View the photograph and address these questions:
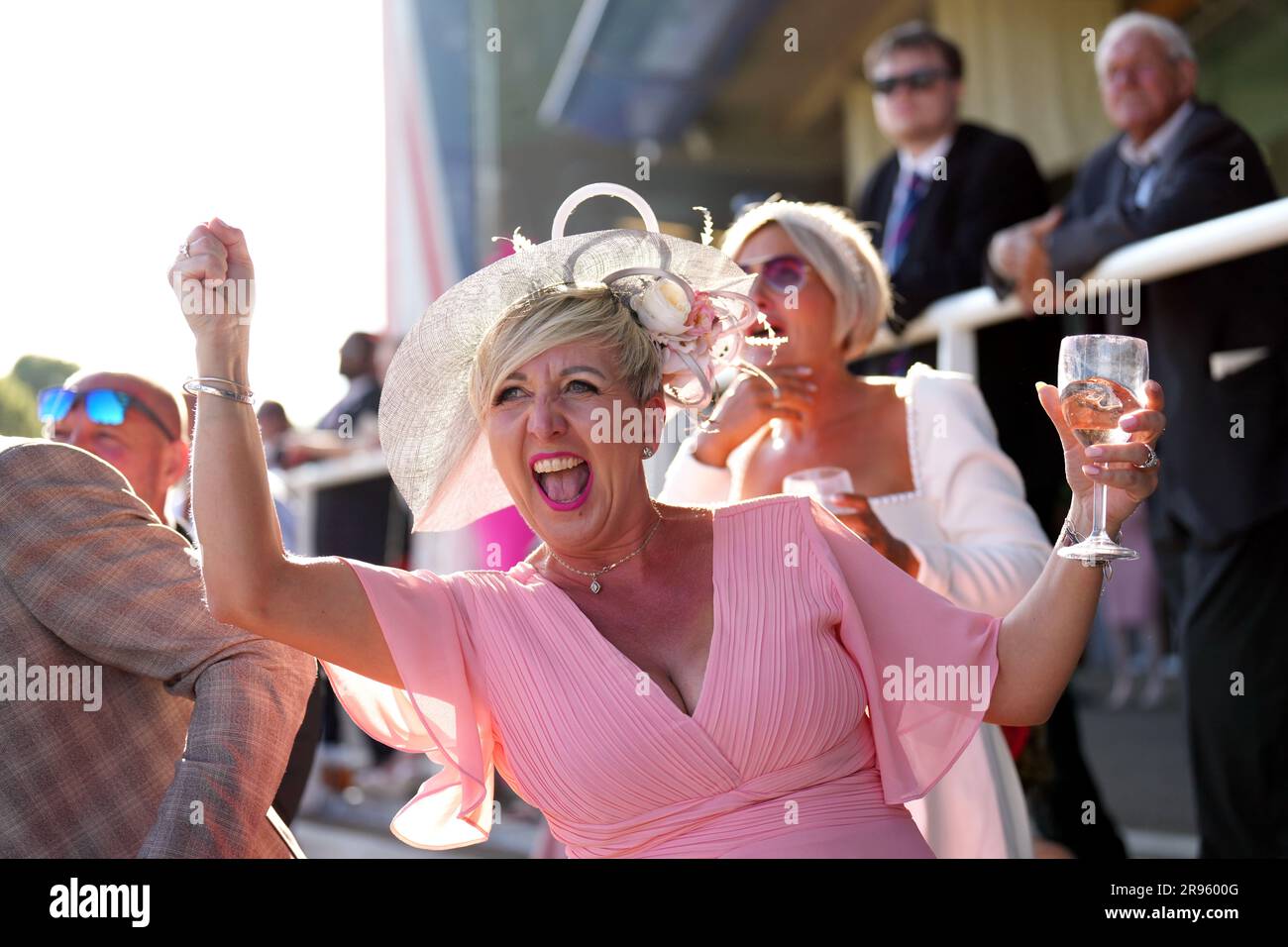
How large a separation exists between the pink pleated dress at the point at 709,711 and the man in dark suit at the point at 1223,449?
5.18ft

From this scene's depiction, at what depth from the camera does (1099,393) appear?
7.23ft

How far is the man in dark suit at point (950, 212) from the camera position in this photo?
13.7 feet

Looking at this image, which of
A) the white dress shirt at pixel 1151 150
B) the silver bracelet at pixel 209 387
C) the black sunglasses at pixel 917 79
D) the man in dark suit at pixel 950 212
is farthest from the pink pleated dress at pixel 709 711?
the black sunglasses at pixel 917 79

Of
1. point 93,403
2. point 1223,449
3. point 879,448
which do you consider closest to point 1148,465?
point 879,448

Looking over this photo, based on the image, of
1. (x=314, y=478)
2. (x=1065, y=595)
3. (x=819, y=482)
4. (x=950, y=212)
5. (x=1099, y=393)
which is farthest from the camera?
(x=314, y=478)

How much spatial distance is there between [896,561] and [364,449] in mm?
4894

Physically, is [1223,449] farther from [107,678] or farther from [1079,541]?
[107,678]

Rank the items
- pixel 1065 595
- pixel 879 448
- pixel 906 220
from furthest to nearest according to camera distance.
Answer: pixel 906 220, pixel 879 448, pixel 1065 595

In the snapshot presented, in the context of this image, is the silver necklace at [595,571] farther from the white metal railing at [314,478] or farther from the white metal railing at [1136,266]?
the white metal railing at [314,478]

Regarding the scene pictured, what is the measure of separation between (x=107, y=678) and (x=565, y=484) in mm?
876

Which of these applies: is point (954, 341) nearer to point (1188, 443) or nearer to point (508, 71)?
point (1188, 443)

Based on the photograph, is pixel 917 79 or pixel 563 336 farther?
pixel 917 79
